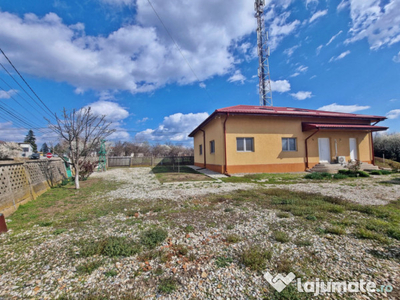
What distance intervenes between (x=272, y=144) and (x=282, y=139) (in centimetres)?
97

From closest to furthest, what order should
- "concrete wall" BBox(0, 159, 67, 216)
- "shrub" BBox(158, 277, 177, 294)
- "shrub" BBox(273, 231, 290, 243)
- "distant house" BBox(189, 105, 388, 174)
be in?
"shrub" BBox(158, 277, 177, 294) < "shrub" BBox(273, 231, 290, 243) < "concrete wall" BBox(0, 159, 67, 216) < "distant house" BBox(189, 105, 388, 174)

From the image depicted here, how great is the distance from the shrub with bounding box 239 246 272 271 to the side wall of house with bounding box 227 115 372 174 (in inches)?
350

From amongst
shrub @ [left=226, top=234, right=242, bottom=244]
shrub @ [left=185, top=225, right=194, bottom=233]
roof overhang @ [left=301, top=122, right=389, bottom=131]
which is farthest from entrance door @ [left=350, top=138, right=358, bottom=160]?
shrub @ [left=185, top=225, right=194, bottom=233]

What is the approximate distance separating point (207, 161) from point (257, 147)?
4.95 m

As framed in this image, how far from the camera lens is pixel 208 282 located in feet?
6.67

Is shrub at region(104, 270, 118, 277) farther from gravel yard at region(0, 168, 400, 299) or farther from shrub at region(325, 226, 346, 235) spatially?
shrub at region(325, 226, 346, 235)

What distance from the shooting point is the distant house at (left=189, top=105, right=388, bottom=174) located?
457 inches

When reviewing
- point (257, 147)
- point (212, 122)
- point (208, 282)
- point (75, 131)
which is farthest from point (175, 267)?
point (212, 122)

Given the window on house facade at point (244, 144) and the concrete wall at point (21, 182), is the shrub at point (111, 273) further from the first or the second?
the window on house facade at point (244, 144)

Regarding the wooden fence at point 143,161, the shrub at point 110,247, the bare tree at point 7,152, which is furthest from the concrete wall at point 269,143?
the bare tree at point 7,152

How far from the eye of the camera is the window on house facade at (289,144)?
12.6 m

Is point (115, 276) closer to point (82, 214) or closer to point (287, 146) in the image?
point (82, 214)

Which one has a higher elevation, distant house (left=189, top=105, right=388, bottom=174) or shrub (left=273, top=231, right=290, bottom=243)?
distant house (left=189, top=105, right=388, bottom=174)

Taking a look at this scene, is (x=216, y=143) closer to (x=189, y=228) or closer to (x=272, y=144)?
(x=272, y=144)
